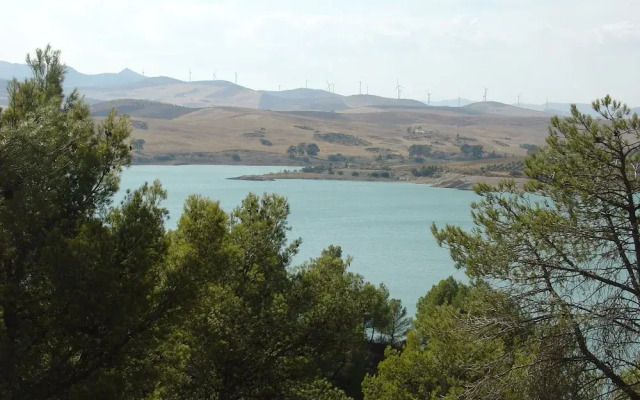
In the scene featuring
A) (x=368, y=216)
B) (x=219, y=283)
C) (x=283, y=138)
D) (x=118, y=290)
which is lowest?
(x=368, y=216)

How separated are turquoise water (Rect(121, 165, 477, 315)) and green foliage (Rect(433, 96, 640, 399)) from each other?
2915 centimetres

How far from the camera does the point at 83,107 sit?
8805mm

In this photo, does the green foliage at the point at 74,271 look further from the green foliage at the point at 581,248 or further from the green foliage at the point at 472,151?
the green foliage at the point at 472,151

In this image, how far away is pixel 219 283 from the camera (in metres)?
9.78

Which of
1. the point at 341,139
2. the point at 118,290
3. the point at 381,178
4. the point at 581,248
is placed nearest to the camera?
the point at 118,290

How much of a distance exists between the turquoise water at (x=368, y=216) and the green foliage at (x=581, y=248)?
29145 millimetres

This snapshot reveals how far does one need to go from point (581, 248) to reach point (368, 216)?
62.6 metres

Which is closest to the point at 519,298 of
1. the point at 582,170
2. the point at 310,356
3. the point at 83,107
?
the point at 582,170

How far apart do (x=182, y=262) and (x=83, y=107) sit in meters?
2.47

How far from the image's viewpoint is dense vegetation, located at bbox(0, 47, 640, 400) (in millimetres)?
7195

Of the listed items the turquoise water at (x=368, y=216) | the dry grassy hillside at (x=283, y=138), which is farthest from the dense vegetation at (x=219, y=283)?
the dry grassy hillside at (x=283, y=138)

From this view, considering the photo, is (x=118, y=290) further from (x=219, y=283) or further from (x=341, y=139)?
(x=341, y=139)

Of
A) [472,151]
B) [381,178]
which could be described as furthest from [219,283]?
[472,151]

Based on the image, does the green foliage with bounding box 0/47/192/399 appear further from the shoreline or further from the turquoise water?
the shoreline
